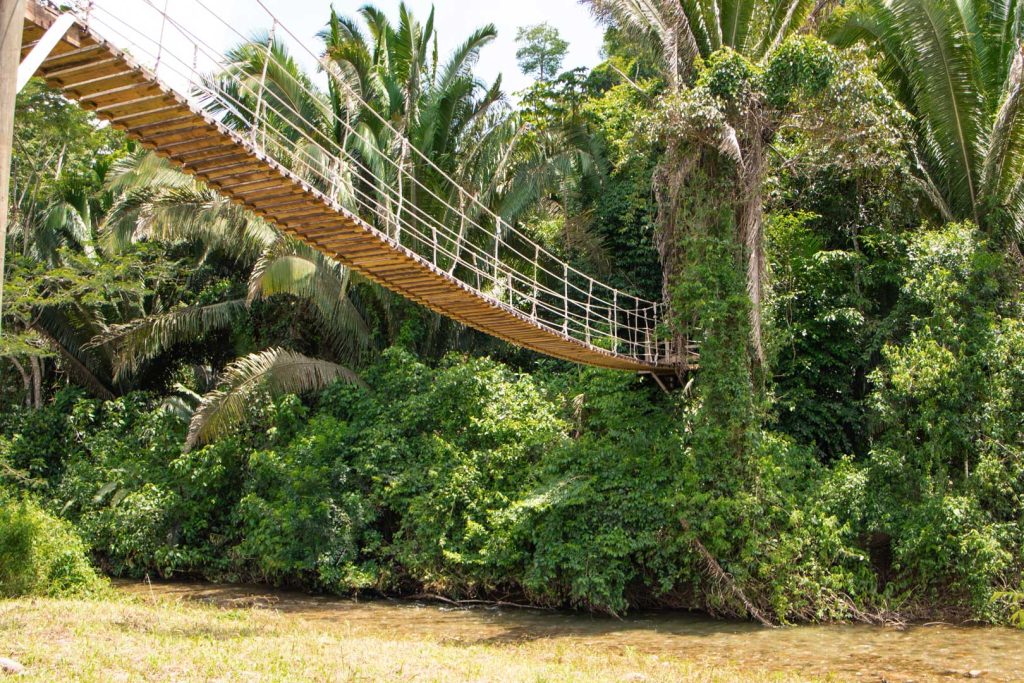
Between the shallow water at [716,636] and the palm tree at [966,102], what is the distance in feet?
19.1

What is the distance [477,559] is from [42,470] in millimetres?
8403

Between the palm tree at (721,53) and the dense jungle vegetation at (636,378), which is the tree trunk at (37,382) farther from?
the palm tree at (721,53)

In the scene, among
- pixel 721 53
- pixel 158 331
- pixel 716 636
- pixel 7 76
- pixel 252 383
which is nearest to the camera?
pixel 7 76

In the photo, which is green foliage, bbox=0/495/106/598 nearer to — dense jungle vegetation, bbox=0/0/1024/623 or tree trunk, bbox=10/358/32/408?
dense jungle vegetation, bbox=0/0/1024/623

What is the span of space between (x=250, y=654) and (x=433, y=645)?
182 centimetres

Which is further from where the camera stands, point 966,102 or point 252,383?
point 252,383

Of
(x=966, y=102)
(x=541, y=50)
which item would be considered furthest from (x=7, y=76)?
(x=541, y=50)

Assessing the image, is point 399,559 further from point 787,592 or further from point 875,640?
point 875,640

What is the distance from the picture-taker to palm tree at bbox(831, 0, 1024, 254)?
1212 centimetres

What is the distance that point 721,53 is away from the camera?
439 inches

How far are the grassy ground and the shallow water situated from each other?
565 mm

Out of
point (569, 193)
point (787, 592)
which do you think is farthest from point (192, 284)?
point (787, 592)

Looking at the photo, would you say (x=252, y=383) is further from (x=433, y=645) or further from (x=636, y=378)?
(x=433, y=645)

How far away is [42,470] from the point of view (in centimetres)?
1505
